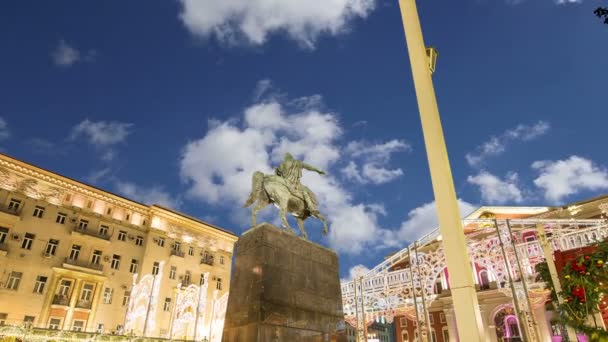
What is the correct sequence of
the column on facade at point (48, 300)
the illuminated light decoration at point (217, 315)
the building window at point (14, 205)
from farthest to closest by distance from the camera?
the illuminated light decoration at point (217, 315)
the building window at point (14, 205)
the column on facade at point (48, 300)

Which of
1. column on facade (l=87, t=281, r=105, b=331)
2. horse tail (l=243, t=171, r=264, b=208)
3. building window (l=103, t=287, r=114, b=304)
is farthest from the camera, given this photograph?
building window (l=103, t=287, r=114, b=304)

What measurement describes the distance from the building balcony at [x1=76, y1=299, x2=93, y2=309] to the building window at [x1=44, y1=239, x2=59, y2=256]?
4.95m

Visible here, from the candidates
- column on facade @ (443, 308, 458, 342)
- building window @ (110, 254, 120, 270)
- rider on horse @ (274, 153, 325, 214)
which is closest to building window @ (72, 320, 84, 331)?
building window @ (110, 254, 120, 270)

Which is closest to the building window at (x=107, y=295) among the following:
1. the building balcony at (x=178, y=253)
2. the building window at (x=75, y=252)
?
the building window at (x=75, y=252)

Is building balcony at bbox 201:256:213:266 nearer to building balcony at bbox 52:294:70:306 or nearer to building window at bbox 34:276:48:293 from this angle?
building balcony at bbox 52:294:70:306

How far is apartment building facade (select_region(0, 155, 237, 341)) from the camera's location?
3055 centimetres

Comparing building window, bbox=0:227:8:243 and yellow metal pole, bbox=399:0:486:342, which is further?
building window, bbox=0:227:8:243

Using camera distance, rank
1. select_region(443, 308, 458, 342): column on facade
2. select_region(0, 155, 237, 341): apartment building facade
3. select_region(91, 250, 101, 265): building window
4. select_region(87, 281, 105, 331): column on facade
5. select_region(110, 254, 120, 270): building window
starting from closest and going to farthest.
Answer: select_region(0, 155, 237, 341): apartment building facade → select_region(87, 281, 105, 331): column on facade → select_region(91, 250, 101, 265): building window → select_region(110, 254, 120, 270): building window → select_region(443, 308, 458, 342): column on facade

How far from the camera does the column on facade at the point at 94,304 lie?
32.2 metres

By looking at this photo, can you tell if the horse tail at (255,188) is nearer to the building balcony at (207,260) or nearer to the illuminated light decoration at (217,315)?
the illuminated light decoration at (217,315)

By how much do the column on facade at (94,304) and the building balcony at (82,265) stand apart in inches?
49.9

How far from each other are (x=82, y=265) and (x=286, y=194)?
3134cm

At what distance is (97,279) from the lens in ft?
112

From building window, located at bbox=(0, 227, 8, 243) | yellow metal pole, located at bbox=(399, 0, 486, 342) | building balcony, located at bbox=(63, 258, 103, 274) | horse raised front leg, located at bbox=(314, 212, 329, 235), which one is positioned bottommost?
yellow metal pole, located at bbox=(399, 0, 486, 342)
